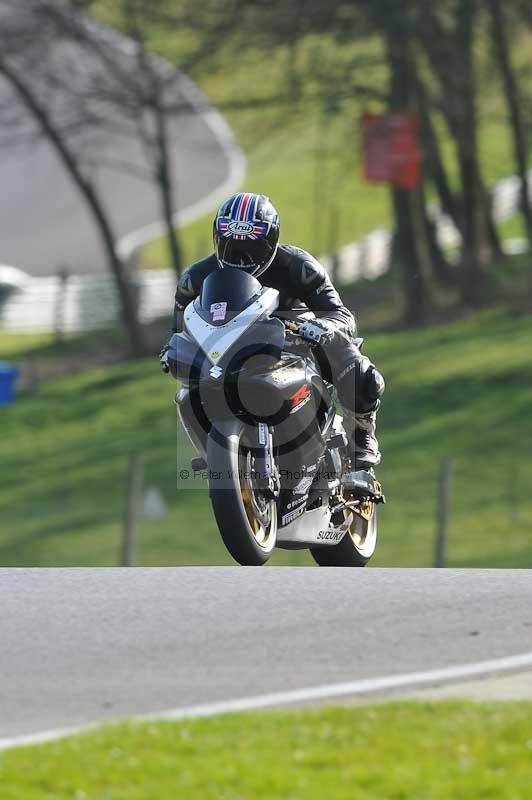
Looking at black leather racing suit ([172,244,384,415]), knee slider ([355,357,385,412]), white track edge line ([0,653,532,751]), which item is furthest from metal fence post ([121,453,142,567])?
white track edge line ([0,653,532,751])

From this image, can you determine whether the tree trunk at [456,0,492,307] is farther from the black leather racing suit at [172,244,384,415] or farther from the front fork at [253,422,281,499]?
the front fork at [253,422,281,499]

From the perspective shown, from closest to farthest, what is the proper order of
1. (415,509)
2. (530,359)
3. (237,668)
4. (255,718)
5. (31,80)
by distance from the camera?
(255,718)
(237,668)
(415,509)
(530,359)
(31,80)

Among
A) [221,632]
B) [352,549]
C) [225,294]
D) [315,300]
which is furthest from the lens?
[352,549]

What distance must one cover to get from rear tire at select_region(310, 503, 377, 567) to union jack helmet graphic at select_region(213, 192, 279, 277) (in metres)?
1.81

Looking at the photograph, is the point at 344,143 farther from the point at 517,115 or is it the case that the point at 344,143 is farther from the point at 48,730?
the point at 48,730

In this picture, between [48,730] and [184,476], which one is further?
[184,476]

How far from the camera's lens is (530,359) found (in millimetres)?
26031

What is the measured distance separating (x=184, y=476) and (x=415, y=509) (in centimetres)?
1045

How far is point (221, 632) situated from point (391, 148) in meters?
20.5

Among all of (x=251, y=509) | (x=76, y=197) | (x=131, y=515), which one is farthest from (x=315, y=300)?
(x=76, y=197)

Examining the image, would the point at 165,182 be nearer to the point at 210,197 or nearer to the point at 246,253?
the point at 210,197

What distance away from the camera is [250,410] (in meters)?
8.27

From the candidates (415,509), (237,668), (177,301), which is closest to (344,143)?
(415,509)

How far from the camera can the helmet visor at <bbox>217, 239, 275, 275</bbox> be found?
855 cm
